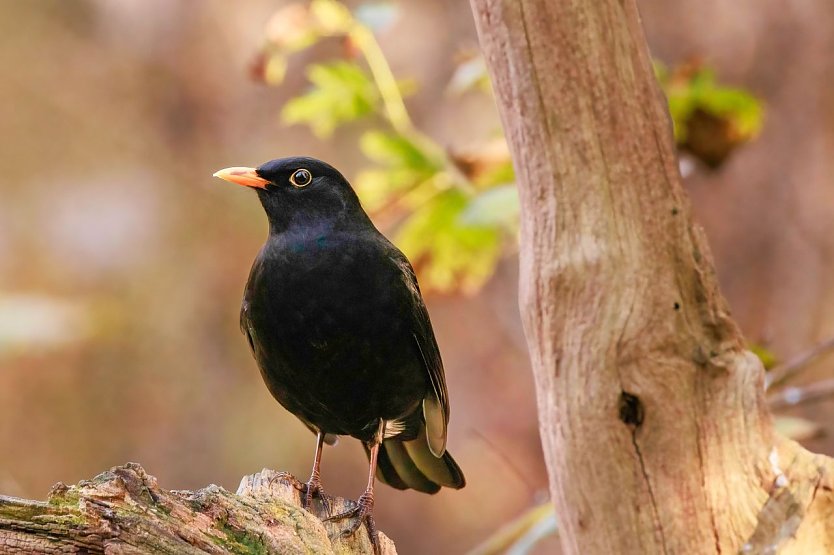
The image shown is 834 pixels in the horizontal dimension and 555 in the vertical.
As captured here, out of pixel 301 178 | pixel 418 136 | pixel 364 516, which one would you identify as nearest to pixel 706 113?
pixel 418 136

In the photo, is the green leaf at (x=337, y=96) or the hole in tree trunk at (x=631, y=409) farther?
the green leaf at (x=337, y=96)

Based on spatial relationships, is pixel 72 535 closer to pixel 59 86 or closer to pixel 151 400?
pixel 151 400

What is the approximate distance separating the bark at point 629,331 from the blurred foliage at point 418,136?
0.85 metres

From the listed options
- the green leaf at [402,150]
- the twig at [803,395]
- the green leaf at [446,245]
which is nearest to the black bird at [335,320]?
the green leaf at [402,150]

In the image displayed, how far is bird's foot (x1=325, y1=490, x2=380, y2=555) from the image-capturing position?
336 centimetres

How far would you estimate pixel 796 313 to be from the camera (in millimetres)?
6738

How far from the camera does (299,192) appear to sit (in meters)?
3.77

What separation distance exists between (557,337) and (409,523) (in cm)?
645

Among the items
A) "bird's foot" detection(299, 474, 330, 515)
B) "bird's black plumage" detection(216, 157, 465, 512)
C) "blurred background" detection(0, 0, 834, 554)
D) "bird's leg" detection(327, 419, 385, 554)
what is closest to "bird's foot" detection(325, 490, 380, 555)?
"bird's leg" detection(327, 419, 385, 554)

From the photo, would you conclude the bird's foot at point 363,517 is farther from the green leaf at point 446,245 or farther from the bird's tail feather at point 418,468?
the green leaf at point 446,245

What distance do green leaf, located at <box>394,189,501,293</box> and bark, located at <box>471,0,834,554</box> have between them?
1.36m

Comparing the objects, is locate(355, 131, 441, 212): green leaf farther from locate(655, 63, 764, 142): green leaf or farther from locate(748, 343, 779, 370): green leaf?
locate(748, 343, 779, 370): green leaf

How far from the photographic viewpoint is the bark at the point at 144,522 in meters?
2.29

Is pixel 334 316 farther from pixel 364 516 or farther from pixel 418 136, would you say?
pixel 418 136
